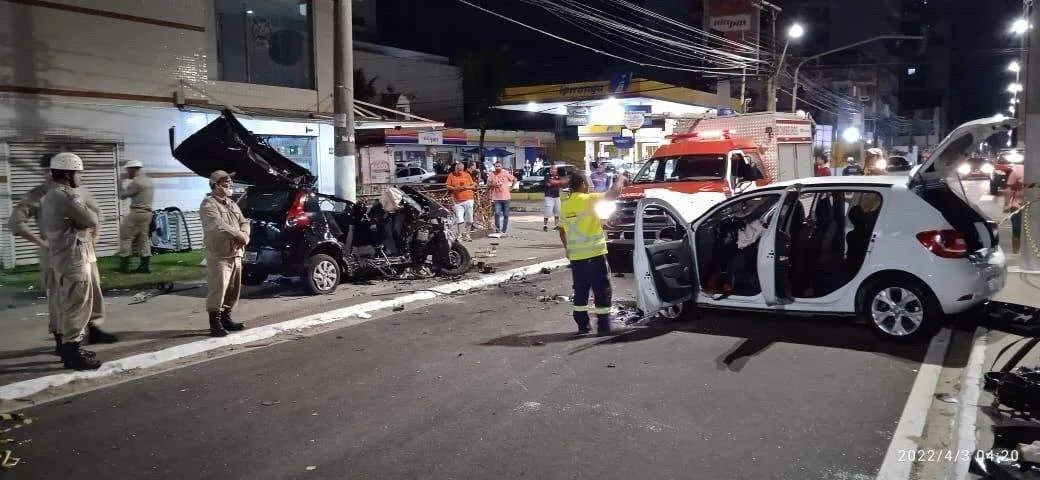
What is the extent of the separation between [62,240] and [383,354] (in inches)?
119

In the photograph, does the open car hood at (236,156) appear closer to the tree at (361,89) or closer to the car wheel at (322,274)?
the car wheel at (322,274)

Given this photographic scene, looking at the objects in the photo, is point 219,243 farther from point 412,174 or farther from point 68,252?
point 412,174

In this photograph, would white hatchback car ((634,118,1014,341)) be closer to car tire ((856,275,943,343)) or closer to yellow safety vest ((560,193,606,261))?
car tire ((856,275,943,343))

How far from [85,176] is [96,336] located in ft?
20.7

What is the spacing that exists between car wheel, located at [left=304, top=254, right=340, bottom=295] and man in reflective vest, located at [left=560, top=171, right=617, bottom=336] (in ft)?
13.7

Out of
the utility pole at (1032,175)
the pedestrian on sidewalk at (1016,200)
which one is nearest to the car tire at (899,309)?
the utility pole at (1032,175)

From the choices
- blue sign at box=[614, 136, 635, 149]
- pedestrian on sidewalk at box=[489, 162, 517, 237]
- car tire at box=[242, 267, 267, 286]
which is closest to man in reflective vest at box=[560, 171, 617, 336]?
car tire at box=[242, 267, 267, 286]

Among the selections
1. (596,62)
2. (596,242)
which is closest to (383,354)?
(596,242)

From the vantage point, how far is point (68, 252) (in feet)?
21.5

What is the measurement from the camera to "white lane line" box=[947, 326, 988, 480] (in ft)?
13.3

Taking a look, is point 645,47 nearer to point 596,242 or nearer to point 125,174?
point 125,174

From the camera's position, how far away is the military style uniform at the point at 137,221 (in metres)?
11.5

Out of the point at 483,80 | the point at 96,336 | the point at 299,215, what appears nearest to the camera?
the point at 96,336

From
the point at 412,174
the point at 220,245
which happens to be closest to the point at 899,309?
the point at 220,245
